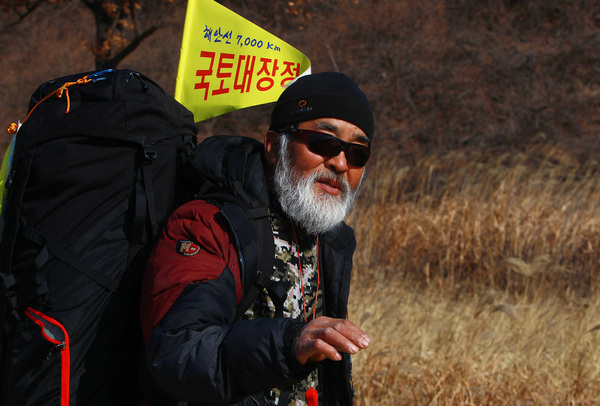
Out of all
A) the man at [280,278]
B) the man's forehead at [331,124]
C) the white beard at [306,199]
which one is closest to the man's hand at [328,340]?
the man at [280,278]

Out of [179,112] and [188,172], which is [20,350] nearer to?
[188,172]

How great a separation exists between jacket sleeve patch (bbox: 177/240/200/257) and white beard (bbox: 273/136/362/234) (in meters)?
0.40

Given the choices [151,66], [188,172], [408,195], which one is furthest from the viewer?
[151,66]

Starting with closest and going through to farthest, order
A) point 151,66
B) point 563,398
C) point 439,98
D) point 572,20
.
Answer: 1. point 563,398
2. point 439,98
3. point 151,66
4. point 572,20

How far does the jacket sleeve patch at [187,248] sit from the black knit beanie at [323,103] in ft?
1.81

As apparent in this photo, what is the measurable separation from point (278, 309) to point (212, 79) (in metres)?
1.09

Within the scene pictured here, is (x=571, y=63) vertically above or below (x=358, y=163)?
above

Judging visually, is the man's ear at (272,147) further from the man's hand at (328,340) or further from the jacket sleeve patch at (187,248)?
the man's hand at (328,340)

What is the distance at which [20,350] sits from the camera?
1631 millimetres

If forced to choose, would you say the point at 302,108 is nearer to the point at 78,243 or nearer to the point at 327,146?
the point at 327,146

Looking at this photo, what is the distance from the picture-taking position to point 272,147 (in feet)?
6.52

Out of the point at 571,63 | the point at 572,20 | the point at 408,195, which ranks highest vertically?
the point at 572,20

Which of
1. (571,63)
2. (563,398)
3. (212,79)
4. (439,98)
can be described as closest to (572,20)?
(571,63)

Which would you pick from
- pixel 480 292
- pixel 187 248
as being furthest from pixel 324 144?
pixel 480 292
